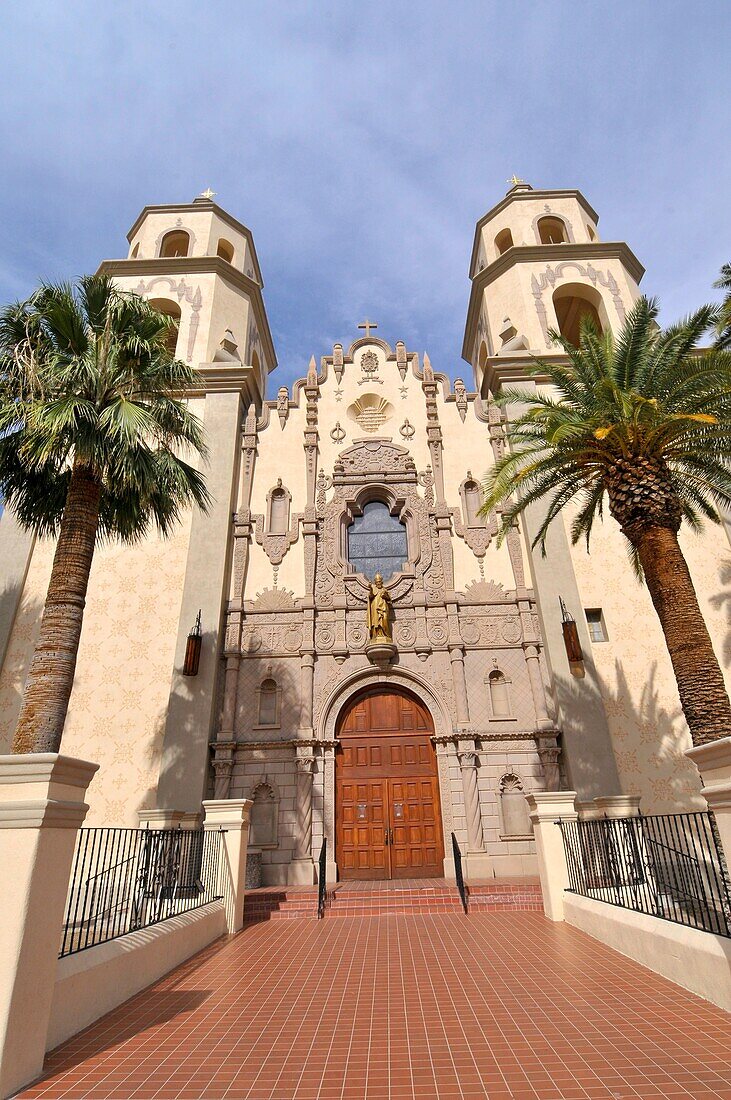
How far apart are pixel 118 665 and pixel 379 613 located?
269 inches

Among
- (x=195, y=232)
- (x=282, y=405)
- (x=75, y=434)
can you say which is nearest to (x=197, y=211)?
(x=195, y=232)

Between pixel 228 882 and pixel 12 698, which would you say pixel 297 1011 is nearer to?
pixel 228 882

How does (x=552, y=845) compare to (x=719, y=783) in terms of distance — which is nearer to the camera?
(x=719, y=783)

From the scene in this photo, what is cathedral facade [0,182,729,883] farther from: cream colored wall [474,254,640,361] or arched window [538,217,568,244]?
arched window [538,217,568,244]

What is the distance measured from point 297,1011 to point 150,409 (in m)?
9.26

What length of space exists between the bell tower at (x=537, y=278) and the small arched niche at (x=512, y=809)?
38.7ft

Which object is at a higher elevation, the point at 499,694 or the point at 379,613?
the point at 379,613

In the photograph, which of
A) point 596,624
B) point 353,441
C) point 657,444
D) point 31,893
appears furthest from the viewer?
point 353,441

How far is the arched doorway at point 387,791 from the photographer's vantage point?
14867 millimetres

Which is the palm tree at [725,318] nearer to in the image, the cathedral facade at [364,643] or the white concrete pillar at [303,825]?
the cathedral facade at [364,643]

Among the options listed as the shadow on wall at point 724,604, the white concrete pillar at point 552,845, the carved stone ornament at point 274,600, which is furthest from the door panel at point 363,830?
the shadow on wall at point 724,604

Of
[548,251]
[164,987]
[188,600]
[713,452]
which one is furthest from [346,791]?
[548,251]

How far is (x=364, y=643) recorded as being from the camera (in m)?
16.6

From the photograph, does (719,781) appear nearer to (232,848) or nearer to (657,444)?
(657,444)
